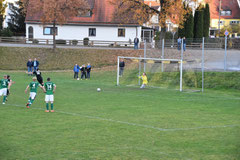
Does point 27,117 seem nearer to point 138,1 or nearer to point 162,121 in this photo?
point 162,121

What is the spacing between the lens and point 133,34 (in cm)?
6188

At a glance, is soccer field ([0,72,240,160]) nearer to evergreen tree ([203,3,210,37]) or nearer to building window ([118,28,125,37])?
building window ([118,28,125,37])

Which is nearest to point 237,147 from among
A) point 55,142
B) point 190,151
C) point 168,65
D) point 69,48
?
point 190,151

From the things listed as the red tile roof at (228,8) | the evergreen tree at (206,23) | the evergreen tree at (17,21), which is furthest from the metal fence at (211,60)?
the red tile roof at (228,8)

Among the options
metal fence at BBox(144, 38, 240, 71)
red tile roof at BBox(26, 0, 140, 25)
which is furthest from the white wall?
metal fence at BBox(144, 38, 240, 71)

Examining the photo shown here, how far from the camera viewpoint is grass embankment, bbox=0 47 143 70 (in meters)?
48.2

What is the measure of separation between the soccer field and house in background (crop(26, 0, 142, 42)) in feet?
119

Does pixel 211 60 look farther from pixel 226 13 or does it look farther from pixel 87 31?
pixel 226 13

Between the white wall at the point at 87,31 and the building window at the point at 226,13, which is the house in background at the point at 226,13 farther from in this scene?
the white wall at the point at 87,31

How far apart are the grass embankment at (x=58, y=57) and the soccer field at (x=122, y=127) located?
21205 millimetres

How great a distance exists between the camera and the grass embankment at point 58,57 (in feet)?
158

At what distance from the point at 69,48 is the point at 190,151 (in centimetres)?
4072

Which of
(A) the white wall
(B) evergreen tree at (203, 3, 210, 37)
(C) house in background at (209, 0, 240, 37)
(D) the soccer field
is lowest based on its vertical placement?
(D) the soccer field

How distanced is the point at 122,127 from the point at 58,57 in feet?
115
